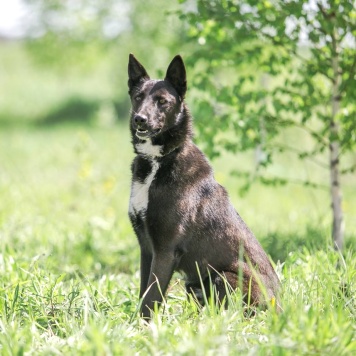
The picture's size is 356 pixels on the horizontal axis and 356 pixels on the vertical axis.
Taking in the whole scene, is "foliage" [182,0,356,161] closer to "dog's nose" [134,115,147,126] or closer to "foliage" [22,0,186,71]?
"dog's nose" [134,115,147,126]

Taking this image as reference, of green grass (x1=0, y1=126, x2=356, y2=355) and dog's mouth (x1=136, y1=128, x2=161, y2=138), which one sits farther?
dog's mouth (x1=136, y1=128, x2=161, y2=138)

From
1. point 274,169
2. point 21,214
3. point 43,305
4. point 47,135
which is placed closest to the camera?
point 43,305

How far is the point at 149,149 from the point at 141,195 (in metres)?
0.36

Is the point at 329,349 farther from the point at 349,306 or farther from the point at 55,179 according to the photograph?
the point at 55,179

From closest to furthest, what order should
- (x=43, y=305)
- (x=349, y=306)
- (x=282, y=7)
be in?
(x=349, y=306), (x=43, y=305), (x=282, y=7)

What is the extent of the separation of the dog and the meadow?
189mm

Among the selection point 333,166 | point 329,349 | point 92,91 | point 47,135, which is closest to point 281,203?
point 333,166

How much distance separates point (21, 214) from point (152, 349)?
4915mm

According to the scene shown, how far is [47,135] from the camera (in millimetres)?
19156

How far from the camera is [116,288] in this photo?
438cm

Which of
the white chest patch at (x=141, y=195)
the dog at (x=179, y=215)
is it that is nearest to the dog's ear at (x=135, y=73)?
the dog at (x=179, y=215)

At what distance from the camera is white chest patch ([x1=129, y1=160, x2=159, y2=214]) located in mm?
3654

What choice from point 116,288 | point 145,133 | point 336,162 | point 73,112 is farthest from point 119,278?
point 73,112

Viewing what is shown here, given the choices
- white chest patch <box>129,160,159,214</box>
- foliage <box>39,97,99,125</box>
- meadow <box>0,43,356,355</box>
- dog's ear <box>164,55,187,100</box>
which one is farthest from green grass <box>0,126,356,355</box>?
foliage <box>39,97,99,125</box>
